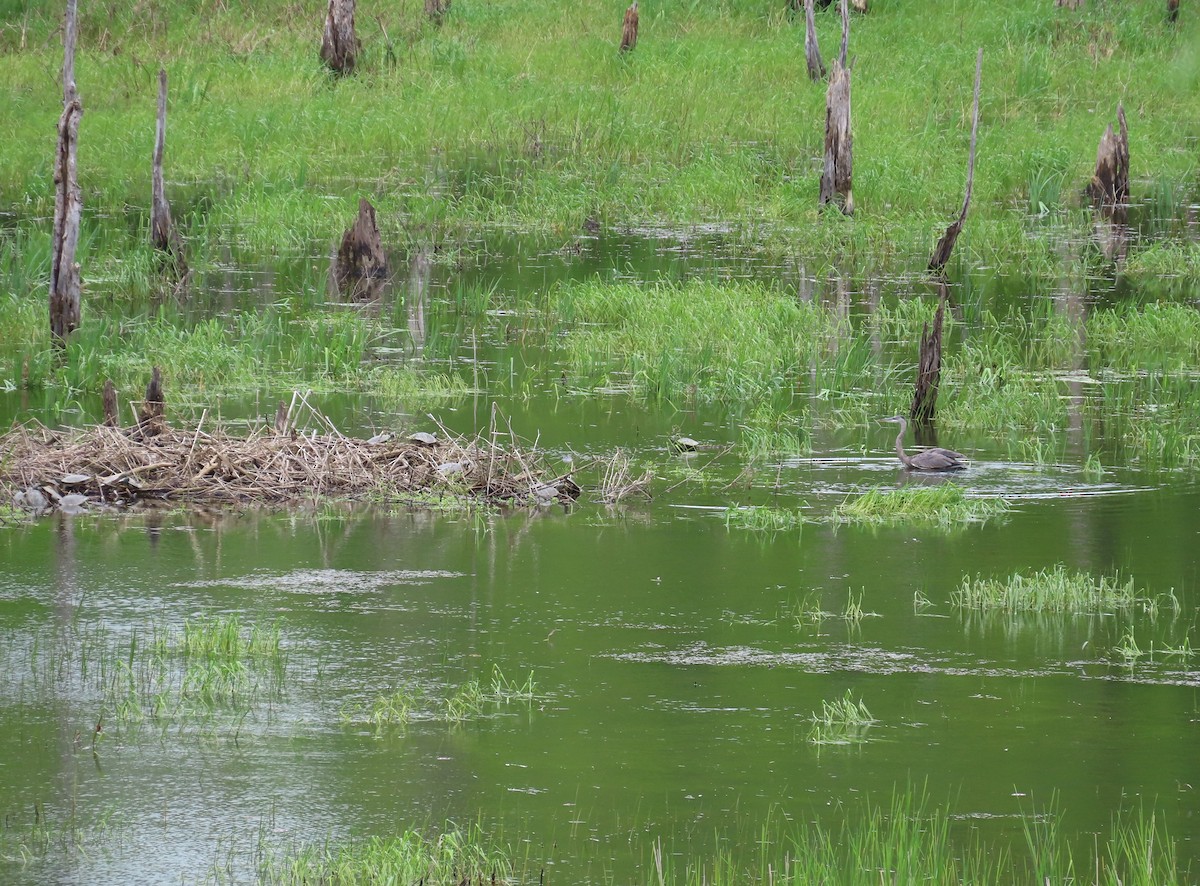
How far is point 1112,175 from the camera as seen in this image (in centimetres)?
2708

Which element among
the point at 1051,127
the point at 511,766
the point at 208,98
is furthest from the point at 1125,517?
the point at 208,98

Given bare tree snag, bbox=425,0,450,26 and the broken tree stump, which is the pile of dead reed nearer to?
the broken tree stump

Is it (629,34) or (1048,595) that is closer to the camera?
(1048,595)

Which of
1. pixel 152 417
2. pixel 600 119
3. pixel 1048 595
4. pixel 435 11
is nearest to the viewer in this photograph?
pixel 1048 595

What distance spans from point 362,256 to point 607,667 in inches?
529

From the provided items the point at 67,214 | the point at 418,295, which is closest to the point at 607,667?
the point at 67,214

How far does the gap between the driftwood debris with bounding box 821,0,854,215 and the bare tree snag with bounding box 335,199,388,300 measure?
6.43 meters

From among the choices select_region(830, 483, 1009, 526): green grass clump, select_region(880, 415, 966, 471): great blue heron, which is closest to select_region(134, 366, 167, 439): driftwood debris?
select_region(830, 483, 1009, 526): green grass clump

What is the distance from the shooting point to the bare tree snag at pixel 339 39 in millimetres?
31859

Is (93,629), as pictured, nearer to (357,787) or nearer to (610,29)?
(357,787)

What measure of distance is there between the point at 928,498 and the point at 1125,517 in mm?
1273

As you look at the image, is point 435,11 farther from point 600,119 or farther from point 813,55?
point 813,55

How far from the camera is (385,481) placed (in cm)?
1293

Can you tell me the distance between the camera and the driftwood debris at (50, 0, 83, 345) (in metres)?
16.7
